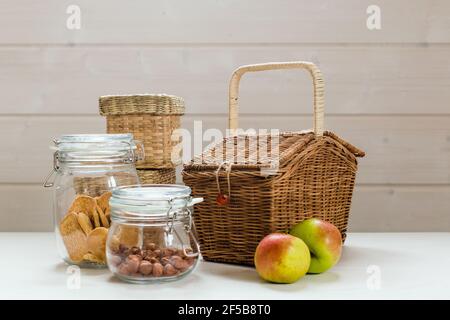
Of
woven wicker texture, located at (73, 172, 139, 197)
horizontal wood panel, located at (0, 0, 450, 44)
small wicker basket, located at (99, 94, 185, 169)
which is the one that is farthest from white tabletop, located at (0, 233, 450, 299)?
horizontal wood panel, located at (0, 0, 450, 44)

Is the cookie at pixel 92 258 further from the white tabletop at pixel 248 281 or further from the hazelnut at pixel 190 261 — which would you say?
the hazelnut at pixel 190 261

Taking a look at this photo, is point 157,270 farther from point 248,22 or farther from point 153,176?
point 248,22

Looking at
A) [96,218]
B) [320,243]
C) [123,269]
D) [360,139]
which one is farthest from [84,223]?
[360,139]

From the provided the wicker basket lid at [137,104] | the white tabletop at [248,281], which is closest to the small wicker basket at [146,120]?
the wicker basket lid at [137,104]

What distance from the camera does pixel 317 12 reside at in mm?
1345

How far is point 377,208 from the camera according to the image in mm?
1370

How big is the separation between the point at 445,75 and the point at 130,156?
2.50 feet

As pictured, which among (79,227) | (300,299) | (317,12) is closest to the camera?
(300,299)

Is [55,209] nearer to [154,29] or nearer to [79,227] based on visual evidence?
[79,227]

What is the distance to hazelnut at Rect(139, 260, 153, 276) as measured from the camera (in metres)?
0.81

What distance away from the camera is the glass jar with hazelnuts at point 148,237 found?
2.67 ft

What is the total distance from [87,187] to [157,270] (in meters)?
0.22

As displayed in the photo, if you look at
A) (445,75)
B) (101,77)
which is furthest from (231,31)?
(445,75)

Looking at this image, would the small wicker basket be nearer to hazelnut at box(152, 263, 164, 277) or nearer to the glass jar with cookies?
the glass jar with cookies
